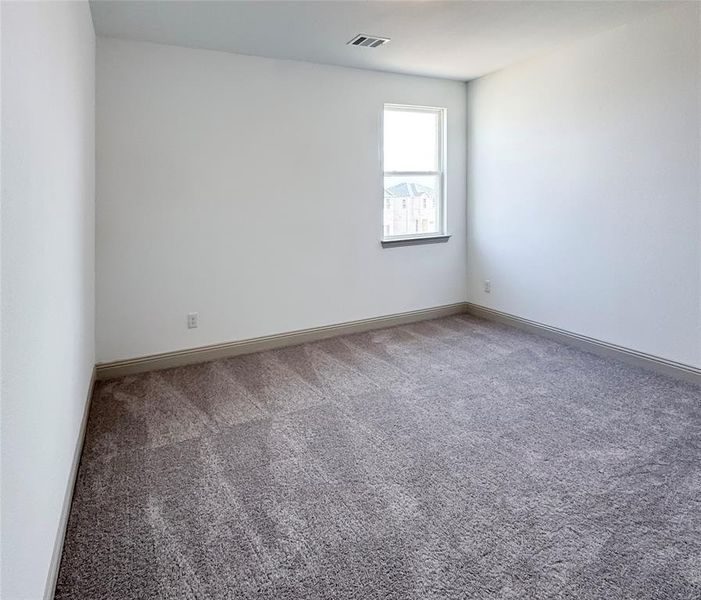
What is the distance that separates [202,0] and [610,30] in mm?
2866

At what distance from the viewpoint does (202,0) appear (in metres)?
2.78

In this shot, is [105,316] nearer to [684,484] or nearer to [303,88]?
[303,88]

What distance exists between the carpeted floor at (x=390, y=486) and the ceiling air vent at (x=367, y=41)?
2.45 metres

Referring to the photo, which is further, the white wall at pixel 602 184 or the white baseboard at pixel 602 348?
the white baseboard at pixel 602 348

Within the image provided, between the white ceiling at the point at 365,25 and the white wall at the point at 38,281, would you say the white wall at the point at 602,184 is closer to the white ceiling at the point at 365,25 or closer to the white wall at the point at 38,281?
the white ceiling at the point at 365,25

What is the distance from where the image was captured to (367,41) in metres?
3.51

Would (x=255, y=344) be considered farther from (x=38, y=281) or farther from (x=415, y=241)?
(x=38, y=281)

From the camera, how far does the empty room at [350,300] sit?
1595 millimetres

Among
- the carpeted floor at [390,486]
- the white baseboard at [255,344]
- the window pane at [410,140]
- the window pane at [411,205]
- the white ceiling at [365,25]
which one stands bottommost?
the carpeted floor at [390,486]

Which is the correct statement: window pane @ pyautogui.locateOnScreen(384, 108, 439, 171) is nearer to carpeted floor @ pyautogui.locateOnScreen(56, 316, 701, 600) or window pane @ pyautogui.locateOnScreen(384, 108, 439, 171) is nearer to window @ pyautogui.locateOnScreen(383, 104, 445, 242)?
window @ pyautogui.locateOnScreen(383, 104, 445, 242)

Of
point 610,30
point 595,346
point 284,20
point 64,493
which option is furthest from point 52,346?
point 610,30

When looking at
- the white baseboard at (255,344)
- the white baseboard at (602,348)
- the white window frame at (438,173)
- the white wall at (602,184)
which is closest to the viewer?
the white wall at (602,184)

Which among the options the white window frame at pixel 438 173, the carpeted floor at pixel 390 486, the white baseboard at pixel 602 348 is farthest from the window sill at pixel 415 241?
the carpeted floor at pixel 390 486

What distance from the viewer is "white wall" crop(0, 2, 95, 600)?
3.67 ft
